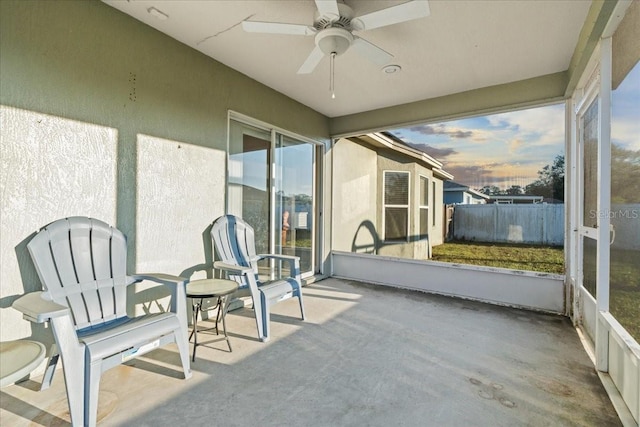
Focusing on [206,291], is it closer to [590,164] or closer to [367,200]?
[590,164]

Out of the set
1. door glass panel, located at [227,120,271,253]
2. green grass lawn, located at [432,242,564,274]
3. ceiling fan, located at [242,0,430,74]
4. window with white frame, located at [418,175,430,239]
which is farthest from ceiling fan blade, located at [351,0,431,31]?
window with white frame, located at [418,175,430,239]

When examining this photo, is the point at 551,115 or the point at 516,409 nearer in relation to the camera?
the point at 516,409

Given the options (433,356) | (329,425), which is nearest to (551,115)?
(433,356)

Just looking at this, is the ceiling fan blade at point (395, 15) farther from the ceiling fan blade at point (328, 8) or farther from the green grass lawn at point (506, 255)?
the green grass lawn at point (506, 255)

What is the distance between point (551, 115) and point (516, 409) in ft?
11.2

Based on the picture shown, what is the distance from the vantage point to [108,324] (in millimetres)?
2047

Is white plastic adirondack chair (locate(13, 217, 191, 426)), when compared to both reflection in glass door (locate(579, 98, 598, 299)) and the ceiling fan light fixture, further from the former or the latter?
reflection in glass door (locate(579, 98, 598, 299))

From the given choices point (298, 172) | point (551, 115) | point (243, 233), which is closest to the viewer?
point (243, 233)

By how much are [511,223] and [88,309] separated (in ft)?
16.3

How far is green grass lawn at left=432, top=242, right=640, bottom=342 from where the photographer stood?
5.76 ft

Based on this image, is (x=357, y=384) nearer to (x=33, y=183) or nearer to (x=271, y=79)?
(x=33, y=183)

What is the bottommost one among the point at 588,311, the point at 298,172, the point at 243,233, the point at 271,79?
the point at 588,311

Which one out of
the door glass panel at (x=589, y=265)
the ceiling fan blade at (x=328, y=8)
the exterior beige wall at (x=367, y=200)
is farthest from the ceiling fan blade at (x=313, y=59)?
the door glass panel at (x=589, y=265)

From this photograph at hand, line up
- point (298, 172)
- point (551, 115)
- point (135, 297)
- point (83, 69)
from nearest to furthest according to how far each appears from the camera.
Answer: point (83, 69), point (135, 297), point (551, 115), point (298, 172)
